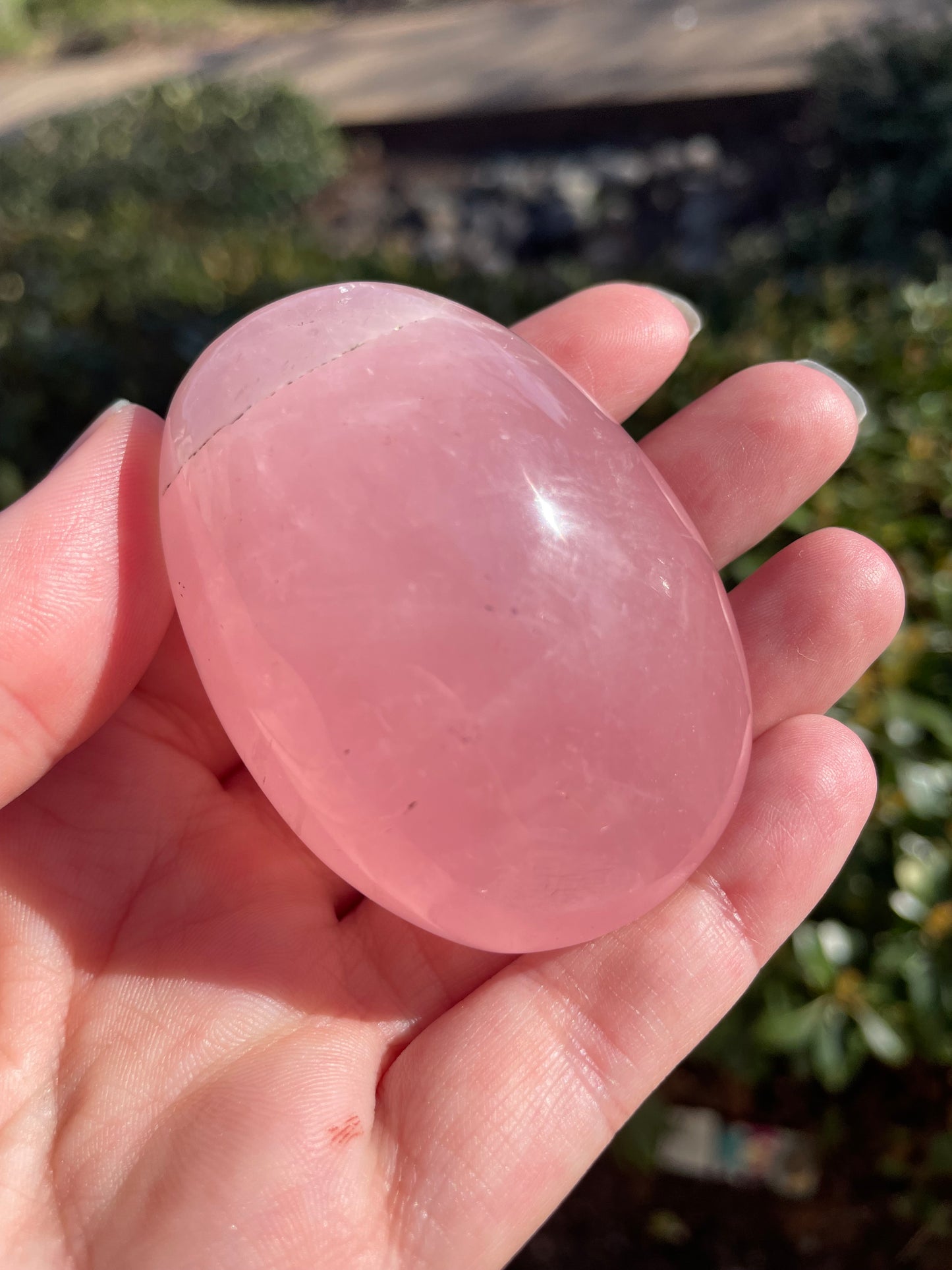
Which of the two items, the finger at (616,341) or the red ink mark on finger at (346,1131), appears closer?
the red ink mark on finger at (346,1131)

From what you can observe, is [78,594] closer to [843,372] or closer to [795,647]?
[795,647]

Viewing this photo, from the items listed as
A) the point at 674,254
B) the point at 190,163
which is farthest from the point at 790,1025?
the point at 190,163

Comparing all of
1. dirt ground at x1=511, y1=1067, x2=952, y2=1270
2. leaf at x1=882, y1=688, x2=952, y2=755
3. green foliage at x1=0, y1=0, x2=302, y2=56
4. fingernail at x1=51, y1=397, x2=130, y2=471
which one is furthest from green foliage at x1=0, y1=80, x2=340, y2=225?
dirt ground at x1=511, y1=1067, x2=952, y2=1270

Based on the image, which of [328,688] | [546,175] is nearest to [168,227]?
[546,175]

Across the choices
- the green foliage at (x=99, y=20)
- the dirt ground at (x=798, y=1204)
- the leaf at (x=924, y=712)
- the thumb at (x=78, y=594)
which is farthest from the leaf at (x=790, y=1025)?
the green foliage at (x=99, y=20)

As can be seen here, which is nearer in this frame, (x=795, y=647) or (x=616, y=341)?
(x=795, y=647)

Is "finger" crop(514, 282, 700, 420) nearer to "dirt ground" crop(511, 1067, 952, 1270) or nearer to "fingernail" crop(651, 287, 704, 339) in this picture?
"fingernail" crop(651, 287, 704, 339)

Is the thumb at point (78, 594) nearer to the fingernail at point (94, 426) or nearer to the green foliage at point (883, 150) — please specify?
the fingernail at point (94, 426)
